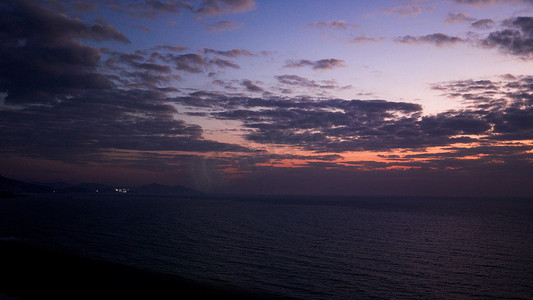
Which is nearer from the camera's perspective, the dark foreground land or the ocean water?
the dark foreground land

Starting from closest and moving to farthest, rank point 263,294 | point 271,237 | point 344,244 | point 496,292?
point 263,294, point 496,292, point 344,244, point 271,237

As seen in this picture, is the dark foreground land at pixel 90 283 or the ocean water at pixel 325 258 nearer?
the dark foreground land at pixel 90 283

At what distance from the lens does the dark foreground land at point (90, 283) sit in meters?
25.5

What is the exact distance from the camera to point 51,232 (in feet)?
202

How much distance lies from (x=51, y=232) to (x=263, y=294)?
5011 centimetres

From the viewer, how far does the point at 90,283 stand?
2783 centimetres

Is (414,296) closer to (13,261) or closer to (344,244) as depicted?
(344,244)

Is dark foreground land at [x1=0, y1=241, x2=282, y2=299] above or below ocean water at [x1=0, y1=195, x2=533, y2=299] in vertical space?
above

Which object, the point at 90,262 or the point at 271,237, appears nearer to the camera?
the point at 90,262

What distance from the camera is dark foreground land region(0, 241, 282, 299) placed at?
25.5 m

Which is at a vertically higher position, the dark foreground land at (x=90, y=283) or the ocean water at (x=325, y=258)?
the dark foreground land at (x=90, y=283)

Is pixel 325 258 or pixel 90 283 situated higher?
pixel 90 283

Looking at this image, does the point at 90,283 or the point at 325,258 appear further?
the point at 325,258

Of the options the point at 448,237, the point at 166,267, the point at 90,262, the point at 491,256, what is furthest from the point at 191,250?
the point at 448,237
